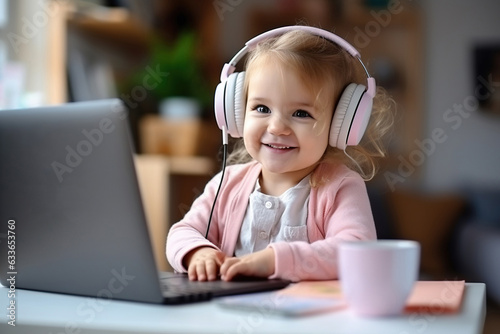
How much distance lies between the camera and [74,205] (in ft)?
2.70

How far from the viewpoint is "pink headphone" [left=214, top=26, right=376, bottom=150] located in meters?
1.04

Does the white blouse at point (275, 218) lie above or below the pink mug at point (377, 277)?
below

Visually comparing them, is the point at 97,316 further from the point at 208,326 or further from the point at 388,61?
the point at 388,61

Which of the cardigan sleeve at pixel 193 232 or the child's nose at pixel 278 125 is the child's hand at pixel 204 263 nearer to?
the cardigan sleeve at pixel 193 232

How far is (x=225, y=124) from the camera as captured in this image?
1.11m

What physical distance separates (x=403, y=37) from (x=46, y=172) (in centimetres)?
375

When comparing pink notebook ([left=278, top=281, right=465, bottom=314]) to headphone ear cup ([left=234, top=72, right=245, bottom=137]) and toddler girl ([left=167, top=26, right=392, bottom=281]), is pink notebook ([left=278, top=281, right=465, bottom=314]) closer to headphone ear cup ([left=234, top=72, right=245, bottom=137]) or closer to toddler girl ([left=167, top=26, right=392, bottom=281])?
toddler girl ([left=167, top=26, right=392, bottom=281])

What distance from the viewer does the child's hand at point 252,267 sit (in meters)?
0.91

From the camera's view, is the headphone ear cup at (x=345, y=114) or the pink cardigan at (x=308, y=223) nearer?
the pink cardigan at (x=308, y=223)

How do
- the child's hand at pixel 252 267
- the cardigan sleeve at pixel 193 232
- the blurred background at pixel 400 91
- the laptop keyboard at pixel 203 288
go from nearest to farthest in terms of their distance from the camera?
the laptop keyboard at pixel 203 288, the child's hand at pixel 252 267, the cardigan sleeve at pixel 193 232, the blurred background at pixel 400 91

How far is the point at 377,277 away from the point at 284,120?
15.3 inches

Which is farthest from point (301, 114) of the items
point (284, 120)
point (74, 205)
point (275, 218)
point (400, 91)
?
point (400, 91)

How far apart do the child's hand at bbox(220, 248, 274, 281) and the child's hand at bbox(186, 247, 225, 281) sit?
0.08ft

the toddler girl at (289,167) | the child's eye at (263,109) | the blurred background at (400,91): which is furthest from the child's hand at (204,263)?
the blurred background at (400,91)
